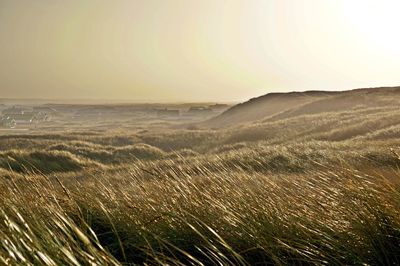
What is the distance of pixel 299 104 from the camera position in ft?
190

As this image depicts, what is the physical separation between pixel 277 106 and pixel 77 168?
56143mm

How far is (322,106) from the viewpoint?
47.8m

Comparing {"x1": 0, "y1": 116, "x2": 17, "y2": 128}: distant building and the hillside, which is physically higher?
the hillside

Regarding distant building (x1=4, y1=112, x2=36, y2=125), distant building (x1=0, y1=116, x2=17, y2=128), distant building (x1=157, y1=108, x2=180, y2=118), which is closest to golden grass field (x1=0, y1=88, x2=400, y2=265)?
distant building (x1=0, y1=116, x2=17, y2=128)

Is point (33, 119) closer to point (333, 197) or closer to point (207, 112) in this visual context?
point (207, 112)

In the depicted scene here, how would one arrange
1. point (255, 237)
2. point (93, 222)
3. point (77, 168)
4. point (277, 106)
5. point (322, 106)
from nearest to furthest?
point (255, 237) < point (93, 222) < point (77, 168) < point (322, 106) < point (277, 106)

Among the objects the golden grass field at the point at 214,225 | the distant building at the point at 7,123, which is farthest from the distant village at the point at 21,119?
the golden grass field at the point at 214,225

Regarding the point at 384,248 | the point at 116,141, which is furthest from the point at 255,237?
the point at 116,141

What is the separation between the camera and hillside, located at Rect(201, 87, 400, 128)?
45200 mm

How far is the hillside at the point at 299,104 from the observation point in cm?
4520

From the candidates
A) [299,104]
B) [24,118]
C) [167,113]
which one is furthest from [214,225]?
[167,113]

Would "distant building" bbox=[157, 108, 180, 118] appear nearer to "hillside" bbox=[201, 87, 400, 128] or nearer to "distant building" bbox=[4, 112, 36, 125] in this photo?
"hillside" bbox=[201, 87, 400, 128]

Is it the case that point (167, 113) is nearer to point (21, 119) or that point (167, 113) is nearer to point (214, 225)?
point (21, 119)

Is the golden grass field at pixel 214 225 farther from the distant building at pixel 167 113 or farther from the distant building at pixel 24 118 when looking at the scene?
the distant building at pixel 167 113
